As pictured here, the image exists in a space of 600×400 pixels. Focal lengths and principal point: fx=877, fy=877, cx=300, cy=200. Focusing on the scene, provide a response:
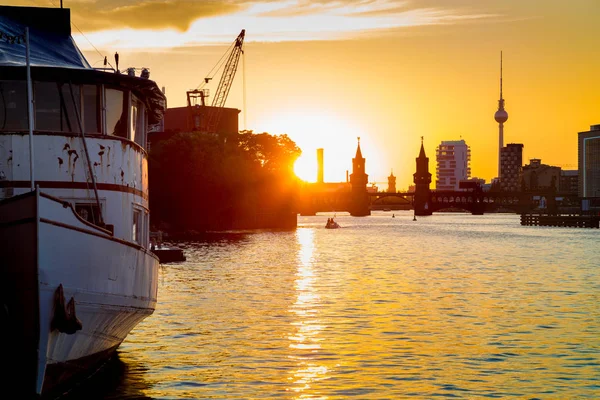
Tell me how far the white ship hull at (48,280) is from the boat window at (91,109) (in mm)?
3417

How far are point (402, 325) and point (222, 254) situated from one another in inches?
2069

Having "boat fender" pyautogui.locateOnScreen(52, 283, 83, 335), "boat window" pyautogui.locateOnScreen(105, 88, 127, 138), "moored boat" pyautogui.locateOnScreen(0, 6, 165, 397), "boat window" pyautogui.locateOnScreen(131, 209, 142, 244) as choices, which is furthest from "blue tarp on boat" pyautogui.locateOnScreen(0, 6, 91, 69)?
"boat fender" pyautogui.locateOnScreen(52, 283, 83, 335)

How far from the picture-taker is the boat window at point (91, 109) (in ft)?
72.8

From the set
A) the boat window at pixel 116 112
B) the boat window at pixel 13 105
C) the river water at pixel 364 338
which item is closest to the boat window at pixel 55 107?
the boat window at pixel 13 105

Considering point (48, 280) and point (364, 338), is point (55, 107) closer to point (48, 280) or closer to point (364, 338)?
point (48, 280)

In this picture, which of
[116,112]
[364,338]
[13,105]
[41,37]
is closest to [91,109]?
[116,112]

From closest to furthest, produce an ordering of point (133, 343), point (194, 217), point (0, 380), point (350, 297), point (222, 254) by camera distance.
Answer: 1. point (0, 380)
2. point (133, 343)
3. point (350, 297)
4. point (222, 254)
5. point (194, 217)

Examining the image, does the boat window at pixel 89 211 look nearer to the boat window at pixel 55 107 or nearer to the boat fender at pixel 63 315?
the boat window at pixel 55 107

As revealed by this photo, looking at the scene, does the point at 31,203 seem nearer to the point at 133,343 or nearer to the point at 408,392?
the point at 408,392

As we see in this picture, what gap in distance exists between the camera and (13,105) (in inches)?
843

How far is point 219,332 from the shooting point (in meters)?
34.5

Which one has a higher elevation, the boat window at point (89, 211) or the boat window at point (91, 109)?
the boat window at point (91, 109)

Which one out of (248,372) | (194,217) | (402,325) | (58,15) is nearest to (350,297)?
(402,325)

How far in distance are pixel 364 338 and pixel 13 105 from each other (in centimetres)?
1688
